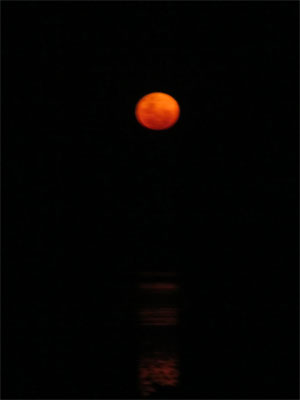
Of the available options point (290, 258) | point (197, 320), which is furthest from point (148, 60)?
point (197, 320)

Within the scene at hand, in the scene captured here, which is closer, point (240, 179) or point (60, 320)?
point (60, 320)

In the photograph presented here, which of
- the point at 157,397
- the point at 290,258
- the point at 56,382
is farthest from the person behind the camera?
the point at 290,258

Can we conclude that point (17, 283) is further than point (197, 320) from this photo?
Yes

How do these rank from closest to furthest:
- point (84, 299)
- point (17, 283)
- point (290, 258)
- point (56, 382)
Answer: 1. point (56, 382)
2. point (84, 299)
3. point (17, 283)
4. point (290, 258)

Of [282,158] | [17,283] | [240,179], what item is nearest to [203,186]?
[240,179]

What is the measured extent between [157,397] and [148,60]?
9296 mm

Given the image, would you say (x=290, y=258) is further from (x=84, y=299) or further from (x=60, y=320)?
(x=60, y=320)

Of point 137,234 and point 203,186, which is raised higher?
point 203,186

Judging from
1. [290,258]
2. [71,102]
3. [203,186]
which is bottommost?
[290,258]

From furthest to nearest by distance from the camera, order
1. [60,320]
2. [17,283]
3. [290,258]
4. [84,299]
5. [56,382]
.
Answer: [290,258] → [17,283] → [84,299] → [60,320] → [56,382]

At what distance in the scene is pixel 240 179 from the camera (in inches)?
526

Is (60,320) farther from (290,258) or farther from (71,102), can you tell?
(71,102)

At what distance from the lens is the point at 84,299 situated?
28.3ft

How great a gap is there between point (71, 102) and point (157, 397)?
926 cm
